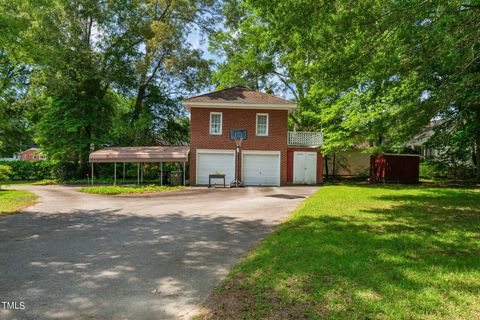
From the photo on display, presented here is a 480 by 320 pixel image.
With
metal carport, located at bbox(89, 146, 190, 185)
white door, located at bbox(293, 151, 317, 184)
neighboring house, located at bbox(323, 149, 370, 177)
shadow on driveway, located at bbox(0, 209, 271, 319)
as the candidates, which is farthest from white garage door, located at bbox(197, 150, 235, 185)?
neighboring house, located at bbox(323, 149, 370, 177)

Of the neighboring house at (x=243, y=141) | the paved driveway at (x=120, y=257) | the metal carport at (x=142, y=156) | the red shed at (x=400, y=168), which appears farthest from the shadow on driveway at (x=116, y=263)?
the red shed at (x=400, y=168)

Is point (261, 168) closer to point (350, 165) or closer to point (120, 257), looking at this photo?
point (350, 165)

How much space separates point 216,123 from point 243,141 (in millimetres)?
2165

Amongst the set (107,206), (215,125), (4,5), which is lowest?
(107,206)

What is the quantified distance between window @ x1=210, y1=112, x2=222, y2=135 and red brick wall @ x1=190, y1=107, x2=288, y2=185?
206 millimetres

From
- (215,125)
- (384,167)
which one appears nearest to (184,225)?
(215,125)

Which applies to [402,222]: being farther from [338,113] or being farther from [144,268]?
[338,113]

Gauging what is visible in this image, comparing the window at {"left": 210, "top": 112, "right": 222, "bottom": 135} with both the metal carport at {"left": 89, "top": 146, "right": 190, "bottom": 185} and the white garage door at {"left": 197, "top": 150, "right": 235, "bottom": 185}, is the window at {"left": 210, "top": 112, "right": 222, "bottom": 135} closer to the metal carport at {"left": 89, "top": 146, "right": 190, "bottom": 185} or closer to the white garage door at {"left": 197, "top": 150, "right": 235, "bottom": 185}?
the white garage door at {"left": 197, "top": 150, "right": 235, "bottom": 185}

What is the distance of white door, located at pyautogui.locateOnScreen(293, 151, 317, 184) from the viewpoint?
21984 mm

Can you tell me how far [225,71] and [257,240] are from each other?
2479 cm

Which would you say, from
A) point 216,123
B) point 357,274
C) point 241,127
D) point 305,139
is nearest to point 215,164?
point 216,123

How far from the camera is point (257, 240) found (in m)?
6.67

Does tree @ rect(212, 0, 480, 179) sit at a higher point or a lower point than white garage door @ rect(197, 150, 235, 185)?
higher

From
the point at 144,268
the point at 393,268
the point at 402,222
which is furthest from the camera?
the point at 402,222
